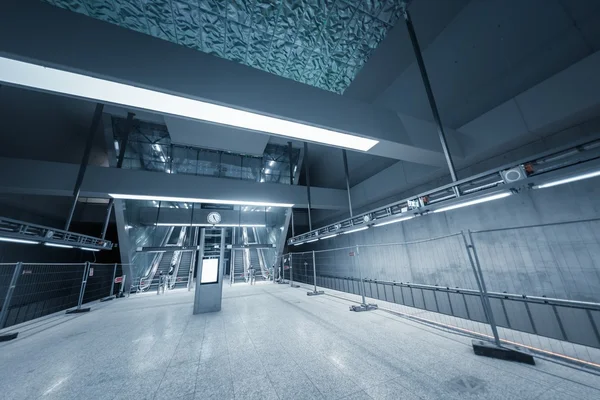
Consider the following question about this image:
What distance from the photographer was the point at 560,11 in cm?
346

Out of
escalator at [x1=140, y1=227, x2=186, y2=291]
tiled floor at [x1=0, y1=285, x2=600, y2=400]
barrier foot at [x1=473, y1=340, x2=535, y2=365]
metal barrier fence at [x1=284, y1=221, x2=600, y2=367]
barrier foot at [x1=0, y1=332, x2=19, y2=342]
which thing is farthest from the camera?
escalator at [x1=140, y1=227, x2=186, y2=291]

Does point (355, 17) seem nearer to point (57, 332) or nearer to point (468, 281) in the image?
point (468, 281)

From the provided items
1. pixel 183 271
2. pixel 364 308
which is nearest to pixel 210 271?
pixel 364 308

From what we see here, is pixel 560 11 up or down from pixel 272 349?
up

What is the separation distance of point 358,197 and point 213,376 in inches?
364

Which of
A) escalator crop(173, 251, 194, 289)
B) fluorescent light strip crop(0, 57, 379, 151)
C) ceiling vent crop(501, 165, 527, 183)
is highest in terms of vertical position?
fluorescent light strip crop(0, 57, 379, 151)

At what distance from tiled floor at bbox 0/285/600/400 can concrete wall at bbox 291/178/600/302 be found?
108 inches

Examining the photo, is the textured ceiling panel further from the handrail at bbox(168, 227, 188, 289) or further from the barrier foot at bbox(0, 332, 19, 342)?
the handrail at bbox(168, 227, 188, 289)

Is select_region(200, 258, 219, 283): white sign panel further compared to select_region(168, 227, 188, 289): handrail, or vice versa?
select_region(168, 227, 188, 289): handrail

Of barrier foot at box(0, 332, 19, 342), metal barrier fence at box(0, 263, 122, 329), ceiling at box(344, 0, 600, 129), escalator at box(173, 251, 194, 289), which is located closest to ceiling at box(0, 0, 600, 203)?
ceiling at box(344, 0, 600, 129)

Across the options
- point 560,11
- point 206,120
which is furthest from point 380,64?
point 206,120

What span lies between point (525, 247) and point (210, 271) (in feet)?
28.5

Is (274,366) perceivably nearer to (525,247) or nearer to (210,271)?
(210,271)

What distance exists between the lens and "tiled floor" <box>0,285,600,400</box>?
208 centimetres
